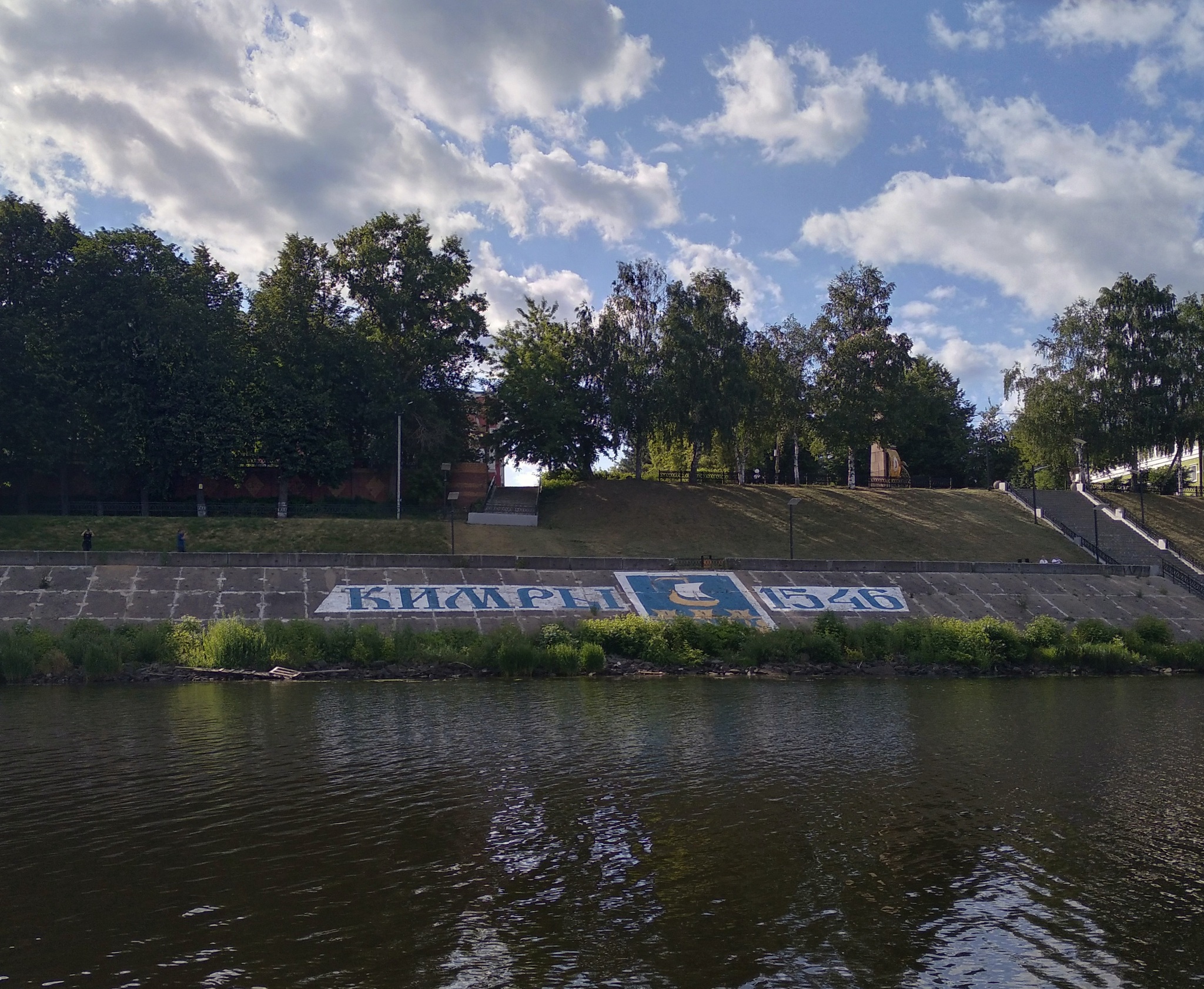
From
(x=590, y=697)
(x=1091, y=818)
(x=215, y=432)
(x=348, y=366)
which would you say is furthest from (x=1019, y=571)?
(x=215, y=432)

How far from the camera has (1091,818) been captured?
15258 mm

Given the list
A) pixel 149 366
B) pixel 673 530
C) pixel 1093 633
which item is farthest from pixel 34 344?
pixel 1093 633

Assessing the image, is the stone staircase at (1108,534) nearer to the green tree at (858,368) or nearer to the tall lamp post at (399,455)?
the green tree at (858,368)

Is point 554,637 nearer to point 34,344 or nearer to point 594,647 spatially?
point 594,647

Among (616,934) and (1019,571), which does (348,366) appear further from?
(616,934)

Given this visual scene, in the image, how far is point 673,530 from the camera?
61.0 m

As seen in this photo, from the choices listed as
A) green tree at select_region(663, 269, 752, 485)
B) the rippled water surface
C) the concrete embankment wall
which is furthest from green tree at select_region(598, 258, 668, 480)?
the rippled water surface

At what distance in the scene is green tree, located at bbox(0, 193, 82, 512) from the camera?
5178 centimetres

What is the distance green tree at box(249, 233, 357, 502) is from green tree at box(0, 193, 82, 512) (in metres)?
10.5

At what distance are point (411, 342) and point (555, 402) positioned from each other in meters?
10.3

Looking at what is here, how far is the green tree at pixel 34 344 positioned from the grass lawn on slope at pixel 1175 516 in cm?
6608

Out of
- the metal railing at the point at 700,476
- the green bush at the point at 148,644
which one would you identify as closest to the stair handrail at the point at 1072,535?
the metal railing at the point at 700,476

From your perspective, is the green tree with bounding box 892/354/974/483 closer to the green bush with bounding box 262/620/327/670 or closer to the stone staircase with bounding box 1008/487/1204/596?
the stone staircase with bounding box 1008/487/1204/596

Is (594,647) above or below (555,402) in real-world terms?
below
